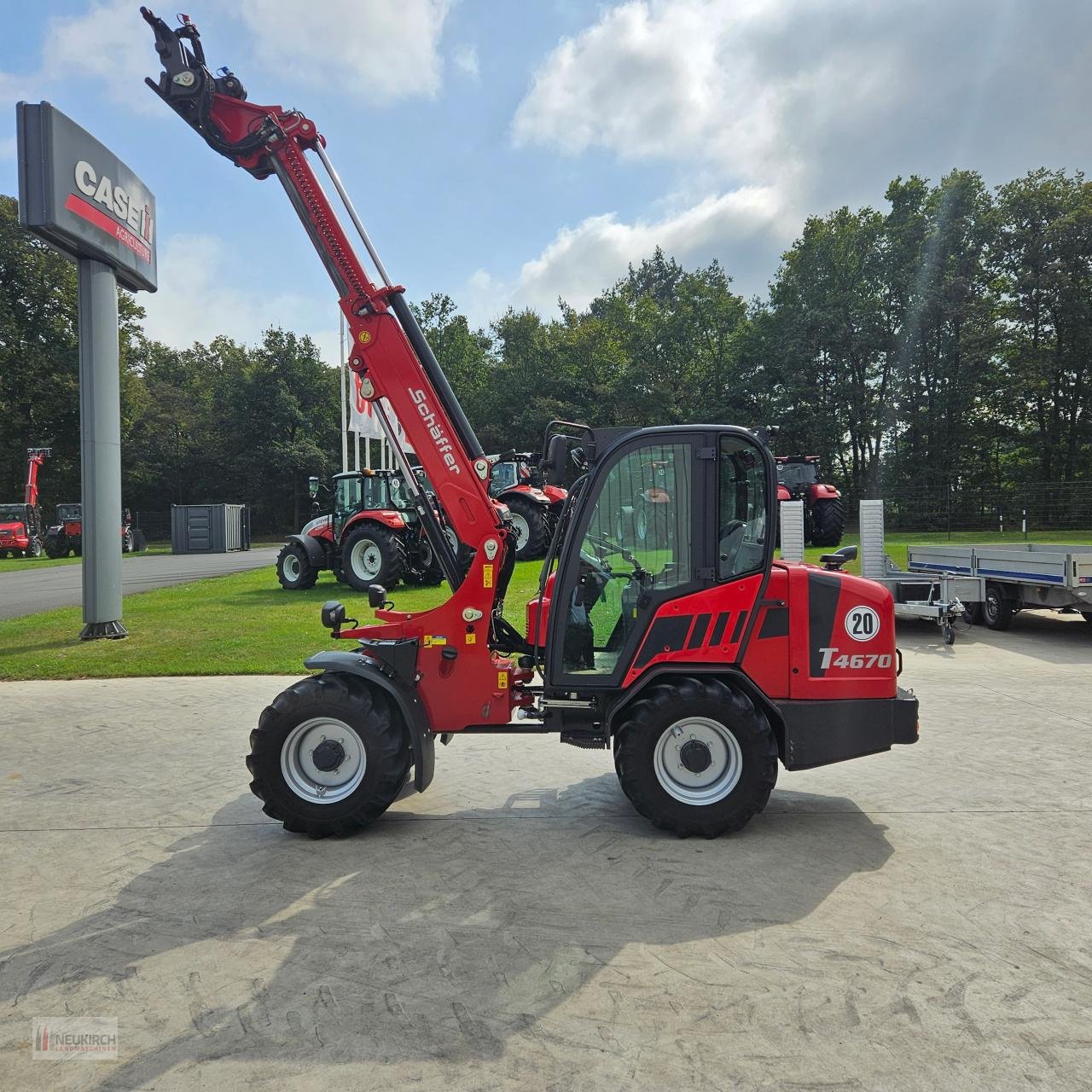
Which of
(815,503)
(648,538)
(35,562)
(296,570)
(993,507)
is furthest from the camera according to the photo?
(35,562)

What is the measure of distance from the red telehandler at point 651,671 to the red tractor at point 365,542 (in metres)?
9.27

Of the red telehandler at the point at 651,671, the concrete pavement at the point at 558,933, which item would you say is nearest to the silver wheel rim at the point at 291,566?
the concrete pavement at the point at 558,933

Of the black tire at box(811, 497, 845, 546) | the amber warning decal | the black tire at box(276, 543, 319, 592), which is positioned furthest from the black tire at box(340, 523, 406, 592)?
the black tire at box(811, 497, 845, 546)

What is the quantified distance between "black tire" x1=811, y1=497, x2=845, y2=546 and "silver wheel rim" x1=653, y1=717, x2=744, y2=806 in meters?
17.8

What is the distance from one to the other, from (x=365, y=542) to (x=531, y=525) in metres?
3.20

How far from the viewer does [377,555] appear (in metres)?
14.7

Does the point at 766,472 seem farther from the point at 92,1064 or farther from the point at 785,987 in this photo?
the point at 92,1064

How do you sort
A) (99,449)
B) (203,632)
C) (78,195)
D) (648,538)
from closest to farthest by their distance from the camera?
(648,538), (78,195), (99,449), (203,632)

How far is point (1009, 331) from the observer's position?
35.8 m

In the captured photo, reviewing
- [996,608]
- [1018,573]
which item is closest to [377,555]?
[996,608]

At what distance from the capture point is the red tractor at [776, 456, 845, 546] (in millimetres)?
20844

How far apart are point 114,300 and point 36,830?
905cm

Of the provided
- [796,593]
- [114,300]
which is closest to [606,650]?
[796,593]

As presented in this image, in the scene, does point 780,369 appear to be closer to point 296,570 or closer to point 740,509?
point 296,570
